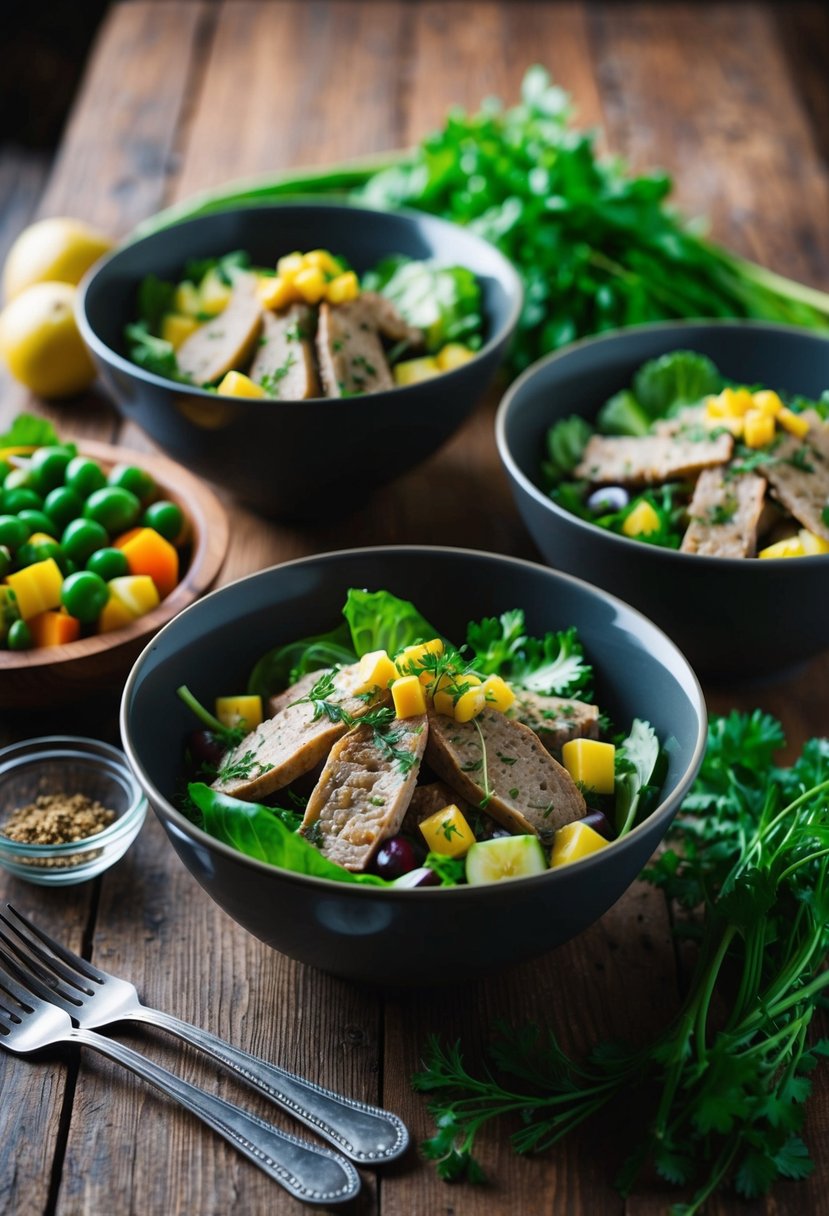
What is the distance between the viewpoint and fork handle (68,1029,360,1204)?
1.57 m

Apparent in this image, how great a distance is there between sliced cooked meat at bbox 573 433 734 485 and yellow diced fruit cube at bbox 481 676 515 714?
31.7 inches

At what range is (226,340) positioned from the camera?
2.76 meters

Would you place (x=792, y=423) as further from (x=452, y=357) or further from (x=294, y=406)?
(x=294, y=406)

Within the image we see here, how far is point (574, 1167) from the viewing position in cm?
164

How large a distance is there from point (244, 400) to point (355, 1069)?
49.7 inches

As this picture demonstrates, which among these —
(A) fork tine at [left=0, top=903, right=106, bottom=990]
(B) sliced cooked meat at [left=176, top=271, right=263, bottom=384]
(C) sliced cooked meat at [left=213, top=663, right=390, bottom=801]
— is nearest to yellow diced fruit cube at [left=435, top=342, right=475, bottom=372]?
(B) sliced cooked meat at [left=176, top=271, right=263, bottom=384]

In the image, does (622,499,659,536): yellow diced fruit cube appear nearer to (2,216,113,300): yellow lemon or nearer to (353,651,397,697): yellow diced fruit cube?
(353,651,397,697): yellow diced fruit cube

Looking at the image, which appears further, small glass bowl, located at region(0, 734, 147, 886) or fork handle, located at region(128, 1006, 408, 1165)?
small glass bowl, located at region(0, 734, 147, 886)

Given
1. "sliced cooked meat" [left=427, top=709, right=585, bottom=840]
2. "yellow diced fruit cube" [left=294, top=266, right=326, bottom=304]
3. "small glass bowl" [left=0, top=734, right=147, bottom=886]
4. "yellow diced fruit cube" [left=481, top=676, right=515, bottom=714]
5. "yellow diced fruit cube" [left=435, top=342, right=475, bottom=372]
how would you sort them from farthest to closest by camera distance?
"yellow diced fruit cube" [left=435, top=342, right=475, bottom=372] < "yellow diced fruit cube" [left=294, top=266, right=326, bottom=304] < "small glass bowl" [left=0, top=734, right=147, bottom=886] < "yellow diced fruit cube" [left=481, top=676, right=515, bottom=714] < "sliced cooked meat" [left=427, top=709, right=585, bottom=840]

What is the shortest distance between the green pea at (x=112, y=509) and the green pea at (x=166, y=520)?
4 cm

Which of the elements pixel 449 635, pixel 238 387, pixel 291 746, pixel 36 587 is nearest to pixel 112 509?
pixel 36 587

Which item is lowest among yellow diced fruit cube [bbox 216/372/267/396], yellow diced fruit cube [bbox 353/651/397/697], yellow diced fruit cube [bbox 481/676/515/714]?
yellow diced fruit cube [bbox 481/676/515/714]

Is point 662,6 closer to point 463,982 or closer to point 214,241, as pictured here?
point 214,241

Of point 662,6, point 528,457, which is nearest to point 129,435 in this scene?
point 528,457
